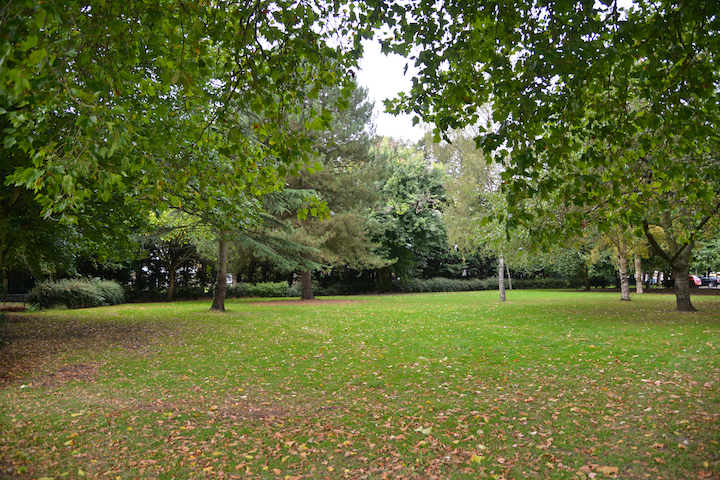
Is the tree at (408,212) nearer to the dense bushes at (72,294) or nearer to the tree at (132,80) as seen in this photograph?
the dense bushes at (72,294)

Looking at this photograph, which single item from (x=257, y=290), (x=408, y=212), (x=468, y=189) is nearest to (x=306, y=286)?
(x=257, y=290)

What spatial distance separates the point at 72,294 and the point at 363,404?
19304 mm

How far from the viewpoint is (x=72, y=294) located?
19.8m

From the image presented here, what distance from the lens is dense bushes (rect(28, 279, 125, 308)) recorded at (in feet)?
62.2

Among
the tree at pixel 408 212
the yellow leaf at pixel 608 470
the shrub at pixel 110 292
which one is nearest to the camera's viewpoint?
the yellow leaf at pixel 608 470

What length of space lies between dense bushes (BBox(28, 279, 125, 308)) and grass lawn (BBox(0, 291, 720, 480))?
963cm

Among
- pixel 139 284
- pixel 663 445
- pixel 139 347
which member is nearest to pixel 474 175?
pixel 139 347

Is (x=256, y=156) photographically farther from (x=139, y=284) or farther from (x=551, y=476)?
(x=139, y=284)

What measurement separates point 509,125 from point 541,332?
28.8 feet

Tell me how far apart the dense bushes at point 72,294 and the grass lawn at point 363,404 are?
9.63 metres

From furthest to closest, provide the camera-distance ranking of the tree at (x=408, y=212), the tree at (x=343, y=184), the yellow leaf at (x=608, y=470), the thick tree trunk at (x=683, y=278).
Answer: the tree at (x=408, y=212)
the tree at (x=343, y=184)
the thick tree trunk at (x=683, y=278)
the yellow leaf at (x=608, y=470)

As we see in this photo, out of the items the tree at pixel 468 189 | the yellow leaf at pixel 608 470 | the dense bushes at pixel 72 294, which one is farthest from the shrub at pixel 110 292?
the yellow leaf at pixel 608 470

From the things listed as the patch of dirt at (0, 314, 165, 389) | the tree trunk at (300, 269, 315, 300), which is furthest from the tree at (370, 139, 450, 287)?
the patch of dirt at (0, 314, 165, 389)

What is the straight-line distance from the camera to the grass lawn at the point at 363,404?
416cm
